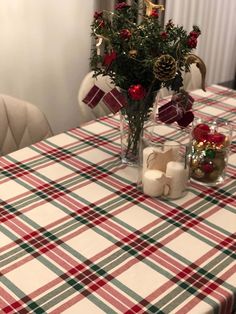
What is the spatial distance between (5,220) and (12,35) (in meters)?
1.39

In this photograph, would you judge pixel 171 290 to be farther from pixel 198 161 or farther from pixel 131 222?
pixel 198 161

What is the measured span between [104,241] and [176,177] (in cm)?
28

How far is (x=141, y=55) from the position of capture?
1.19 meters

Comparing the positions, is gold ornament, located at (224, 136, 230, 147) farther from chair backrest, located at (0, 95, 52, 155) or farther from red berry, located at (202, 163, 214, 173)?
chair backrest, located at (0, 95, 52, 155)

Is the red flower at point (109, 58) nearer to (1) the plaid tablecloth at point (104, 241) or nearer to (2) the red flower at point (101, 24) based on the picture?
(2) the red flower at point (101, 24)

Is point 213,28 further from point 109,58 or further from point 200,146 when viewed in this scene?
point 109,58

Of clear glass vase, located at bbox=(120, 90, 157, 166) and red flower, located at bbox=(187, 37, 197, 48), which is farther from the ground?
red flower, located at bbox=(187, 37, 197, 48)

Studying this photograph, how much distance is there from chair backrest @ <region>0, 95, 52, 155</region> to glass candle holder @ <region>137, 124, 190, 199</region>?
66cm

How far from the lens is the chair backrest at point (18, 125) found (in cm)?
173

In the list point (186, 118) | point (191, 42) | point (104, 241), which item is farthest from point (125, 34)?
point (104, 241)

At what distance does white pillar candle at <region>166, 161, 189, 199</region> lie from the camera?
120cm

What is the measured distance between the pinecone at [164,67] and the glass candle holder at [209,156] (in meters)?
0.22

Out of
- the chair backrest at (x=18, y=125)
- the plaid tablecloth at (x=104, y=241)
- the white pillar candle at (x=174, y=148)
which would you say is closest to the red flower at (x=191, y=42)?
the white pillar candle at (x=174, y=148)

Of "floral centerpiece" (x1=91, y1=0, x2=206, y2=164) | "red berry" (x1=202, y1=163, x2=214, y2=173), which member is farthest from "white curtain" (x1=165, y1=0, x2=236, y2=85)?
"red berry" (x1=202, y1=163, x2=214, y2=173)
